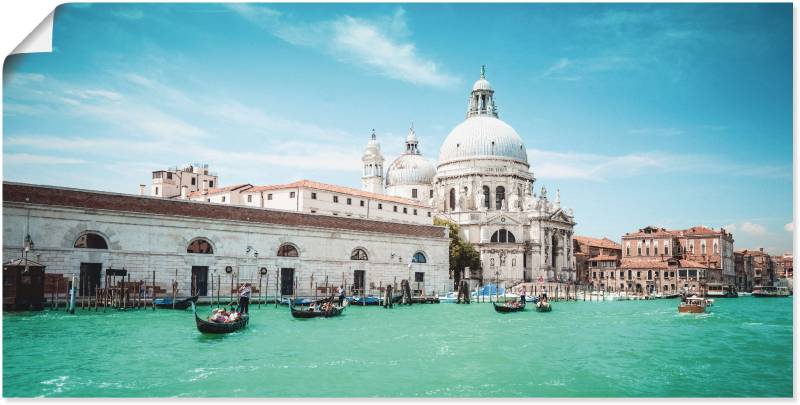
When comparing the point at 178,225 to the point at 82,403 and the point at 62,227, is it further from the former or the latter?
the point at 82,403

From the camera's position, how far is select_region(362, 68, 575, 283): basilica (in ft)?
133

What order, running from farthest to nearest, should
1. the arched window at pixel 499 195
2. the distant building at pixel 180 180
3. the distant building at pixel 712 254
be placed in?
the arched window at pixel 499 195 < the distant building at pixel 712 254 < the distant building at pixel 180 180

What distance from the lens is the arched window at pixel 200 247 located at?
19.9m

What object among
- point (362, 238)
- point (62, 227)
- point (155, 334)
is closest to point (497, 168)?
point (362, 238)

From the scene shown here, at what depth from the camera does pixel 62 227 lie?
17.4 m

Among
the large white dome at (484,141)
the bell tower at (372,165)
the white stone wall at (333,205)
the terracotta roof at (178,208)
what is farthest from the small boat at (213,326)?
the bell tower at (372,165)

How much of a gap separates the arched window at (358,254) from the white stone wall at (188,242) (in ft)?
0.52

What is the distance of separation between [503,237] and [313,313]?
25254mm

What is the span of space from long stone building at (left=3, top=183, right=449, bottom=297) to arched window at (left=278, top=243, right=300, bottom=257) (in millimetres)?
30

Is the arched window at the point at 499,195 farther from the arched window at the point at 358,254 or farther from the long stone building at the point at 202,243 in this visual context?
the arched window at the point at 358,254

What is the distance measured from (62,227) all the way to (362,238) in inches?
370

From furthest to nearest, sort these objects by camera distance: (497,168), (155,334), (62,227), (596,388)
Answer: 1. (497,168)
2. (62,227)
3. (155,334)
4. (596,388)

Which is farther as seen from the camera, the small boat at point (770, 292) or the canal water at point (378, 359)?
the small boat at point (770, 292)

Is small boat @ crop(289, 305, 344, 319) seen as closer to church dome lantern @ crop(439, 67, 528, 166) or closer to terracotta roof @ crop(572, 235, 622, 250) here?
church dome lantern @ crop(439, 67, 528, 166)
